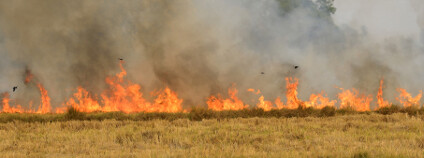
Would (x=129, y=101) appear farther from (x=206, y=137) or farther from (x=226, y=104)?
(x=206, y=137)

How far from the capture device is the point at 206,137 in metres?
11.5

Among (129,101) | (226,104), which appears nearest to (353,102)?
(226,104)

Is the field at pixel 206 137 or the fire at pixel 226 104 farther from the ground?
the fire at pixel 226 104

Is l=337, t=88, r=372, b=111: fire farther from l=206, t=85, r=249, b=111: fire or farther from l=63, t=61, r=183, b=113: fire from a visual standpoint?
l=63, t=61, r=183, b=113: fire

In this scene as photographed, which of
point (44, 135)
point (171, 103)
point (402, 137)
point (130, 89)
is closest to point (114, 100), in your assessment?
point (130, 89)

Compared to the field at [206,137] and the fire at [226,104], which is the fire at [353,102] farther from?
the fire at [226,104]

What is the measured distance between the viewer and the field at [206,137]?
9016 mm

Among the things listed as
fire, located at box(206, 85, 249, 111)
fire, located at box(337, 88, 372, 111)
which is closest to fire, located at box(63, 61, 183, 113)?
fire, located at box(206, 85, 249, 111)

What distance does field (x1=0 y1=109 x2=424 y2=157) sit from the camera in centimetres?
902

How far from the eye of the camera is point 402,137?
11.3 metres

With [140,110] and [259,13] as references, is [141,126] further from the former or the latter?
[259,13]

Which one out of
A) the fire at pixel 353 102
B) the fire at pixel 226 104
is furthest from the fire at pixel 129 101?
the fire at pixel 353 102

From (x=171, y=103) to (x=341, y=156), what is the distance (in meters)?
Answer: 11.0

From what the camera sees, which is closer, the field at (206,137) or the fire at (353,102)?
the field at (206,137)
